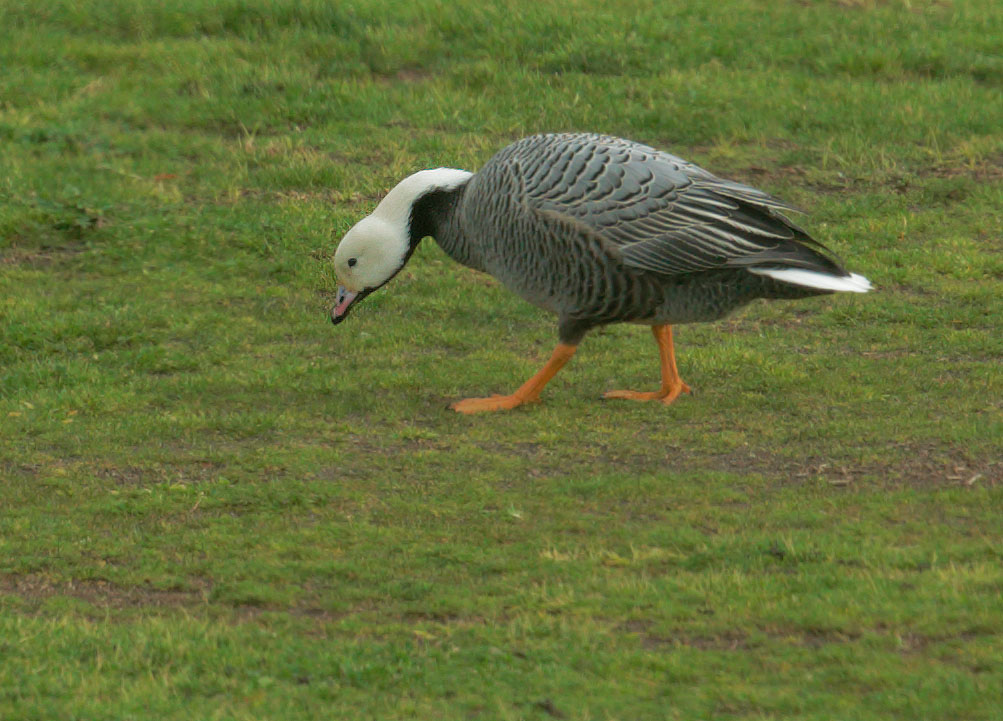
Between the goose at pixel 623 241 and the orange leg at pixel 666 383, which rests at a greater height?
the goose at pixel 623 241

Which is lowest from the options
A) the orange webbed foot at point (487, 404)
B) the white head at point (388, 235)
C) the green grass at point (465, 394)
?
the orange webbed foot at point (487, 404)

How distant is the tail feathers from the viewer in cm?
735

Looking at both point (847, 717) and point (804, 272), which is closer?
point (847, 717)

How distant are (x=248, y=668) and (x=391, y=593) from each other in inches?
34.1

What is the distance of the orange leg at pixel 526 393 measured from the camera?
788 centimetres

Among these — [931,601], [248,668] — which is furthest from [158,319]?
[931,601]

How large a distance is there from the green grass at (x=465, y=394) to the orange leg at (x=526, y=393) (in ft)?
0.34

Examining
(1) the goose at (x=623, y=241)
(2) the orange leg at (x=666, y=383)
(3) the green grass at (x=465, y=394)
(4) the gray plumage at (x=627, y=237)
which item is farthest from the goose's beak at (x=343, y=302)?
(2) the orange leg at (x=666, y=383)

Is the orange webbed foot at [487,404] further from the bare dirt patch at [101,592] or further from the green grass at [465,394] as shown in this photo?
the bare dirt patch at [101,592]

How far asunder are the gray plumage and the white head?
0.43 metres

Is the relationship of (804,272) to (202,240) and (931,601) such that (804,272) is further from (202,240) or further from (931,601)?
(202,240)

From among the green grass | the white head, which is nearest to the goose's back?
the white head

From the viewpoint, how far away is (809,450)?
23.4 ft

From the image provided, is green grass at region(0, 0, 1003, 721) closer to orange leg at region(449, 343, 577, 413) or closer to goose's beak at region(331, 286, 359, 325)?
orange leg at region(449, 343, 577, 413)
